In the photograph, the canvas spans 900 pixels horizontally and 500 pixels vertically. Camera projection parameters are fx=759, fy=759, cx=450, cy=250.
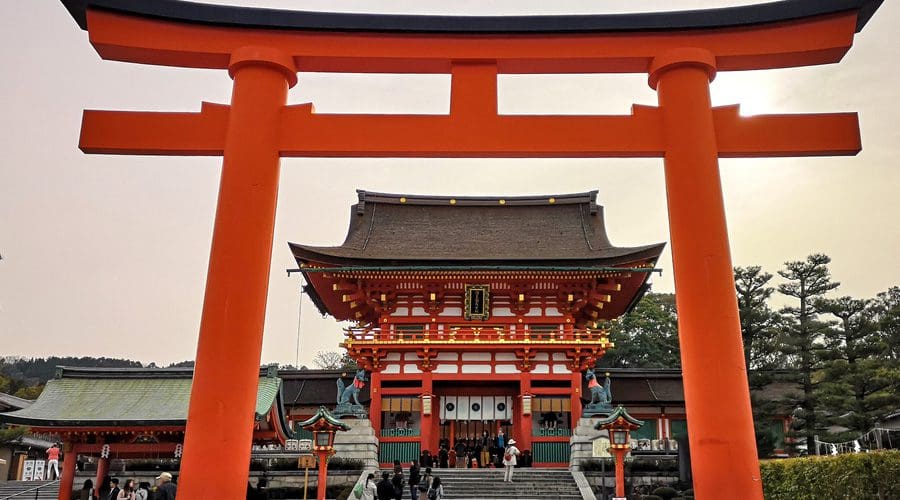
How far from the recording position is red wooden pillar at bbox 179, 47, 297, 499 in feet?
22.2

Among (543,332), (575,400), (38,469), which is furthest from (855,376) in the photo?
(38,469)

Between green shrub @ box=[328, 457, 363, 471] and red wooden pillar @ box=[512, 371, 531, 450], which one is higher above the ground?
red wooden pillar @ box=[512, 371, 531, 450]

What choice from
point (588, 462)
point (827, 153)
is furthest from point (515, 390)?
point (827, 153)

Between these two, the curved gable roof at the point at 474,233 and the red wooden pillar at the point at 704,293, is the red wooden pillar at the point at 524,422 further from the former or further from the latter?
the red wooden pillar at the point at 704,293

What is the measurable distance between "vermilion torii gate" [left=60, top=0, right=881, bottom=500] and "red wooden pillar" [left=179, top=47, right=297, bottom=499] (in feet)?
0.07

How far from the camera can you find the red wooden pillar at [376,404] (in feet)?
75.8

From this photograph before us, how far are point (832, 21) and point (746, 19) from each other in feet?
2.87

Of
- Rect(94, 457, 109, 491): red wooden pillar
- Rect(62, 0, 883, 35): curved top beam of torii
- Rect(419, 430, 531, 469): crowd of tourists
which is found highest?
Rect(62, 0, 883, 35): curved top beam of torii

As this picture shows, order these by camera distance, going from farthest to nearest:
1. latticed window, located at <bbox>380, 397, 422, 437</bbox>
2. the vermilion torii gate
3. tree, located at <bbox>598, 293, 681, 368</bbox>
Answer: tree, located at <bbox>598, 293, 681, 368</bbox> → latticed window, located at <bbox>380, 397, 422, 437</bbox> → the vermilion torii gate

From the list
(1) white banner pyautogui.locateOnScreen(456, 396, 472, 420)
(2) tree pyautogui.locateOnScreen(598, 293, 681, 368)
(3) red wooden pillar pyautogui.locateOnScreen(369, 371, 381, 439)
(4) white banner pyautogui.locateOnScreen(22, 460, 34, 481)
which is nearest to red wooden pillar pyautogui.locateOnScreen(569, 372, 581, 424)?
(1) white banner pyautogui.locateOnScreen(456, 396, 472, 420)

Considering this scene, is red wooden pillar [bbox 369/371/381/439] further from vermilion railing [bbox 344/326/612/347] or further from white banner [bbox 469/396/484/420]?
white banner [bbox 469/396/484/420]

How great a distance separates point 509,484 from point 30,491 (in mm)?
12955

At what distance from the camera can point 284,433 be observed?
18.9 metres

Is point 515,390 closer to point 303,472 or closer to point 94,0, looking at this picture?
point 303,472
